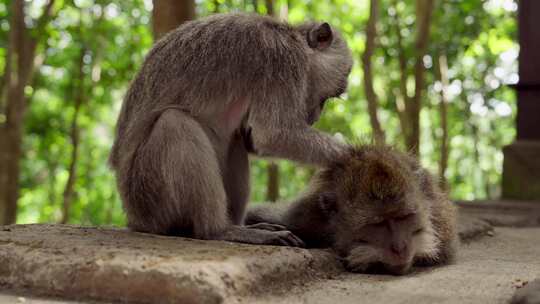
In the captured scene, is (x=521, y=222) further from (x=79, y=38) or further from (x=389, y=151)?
(x=79, y=38)

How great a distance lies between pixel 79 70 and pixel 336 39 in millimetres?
10759

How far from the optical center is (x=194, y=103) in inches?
165

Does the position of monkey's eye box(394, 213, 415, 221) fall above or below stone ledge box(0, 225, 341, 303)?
above

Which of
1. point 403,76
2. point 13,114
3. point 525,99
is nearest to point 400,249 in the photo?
point 525,99

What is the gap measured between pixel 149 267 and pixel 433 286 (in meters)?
1.39

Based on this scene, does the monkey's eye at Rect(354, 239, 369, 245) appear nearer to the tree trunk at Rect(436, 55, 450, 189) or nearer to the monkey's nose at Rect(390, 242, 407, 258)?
the monkey's nose at Rect(390, 242, 407, 258)

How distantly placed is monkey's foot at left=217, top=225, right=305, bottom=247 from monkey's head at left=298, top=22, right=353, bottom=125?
747 mm

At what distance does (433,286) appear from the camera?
12.0ft

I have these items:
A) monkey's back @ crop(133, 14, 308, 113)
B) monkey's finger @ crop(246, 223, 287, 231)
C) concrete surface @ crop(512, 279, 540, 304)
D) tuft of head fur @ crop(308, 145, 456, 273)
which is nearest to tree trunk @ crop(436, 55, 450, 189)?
tuft of head fur @ crop(308, 145, 456, 273)

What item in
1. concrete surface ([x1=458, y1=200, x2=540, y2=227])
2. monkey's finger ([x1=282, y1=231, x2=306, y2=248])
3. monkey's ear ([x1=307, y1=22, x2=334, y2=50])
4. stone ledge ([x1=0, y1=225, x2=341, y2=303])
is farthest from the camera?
concrete surface ([x1=458, y1=200, x2=540, y2=227])

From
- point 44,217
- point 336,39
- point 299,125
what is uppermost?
point 336,39

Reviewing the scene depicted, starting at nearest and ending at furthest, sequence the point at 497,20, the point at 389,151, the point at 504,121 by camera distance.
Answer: the point at 389,151 < the point at 497,20 < the point at 504,121

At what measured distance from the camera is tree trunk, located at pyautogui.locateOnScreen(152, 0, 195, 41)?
6.69 m

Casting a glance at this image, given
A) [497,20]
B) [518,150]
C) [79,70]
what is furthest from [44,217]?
[518,150]
